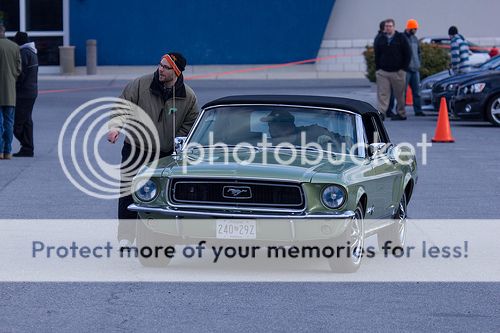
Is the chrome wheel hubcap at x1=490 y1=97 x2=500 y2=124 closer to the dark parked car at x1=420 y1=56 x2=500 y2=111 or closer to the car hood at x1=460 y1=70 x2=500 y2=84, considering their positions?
the car hood at x1=460 y1=70 x2=500 y2=84

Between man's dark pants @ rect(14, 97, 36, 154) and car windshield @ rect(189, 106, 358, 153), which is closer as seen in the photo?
car windshield @ rect(189, 106, 358, 153)

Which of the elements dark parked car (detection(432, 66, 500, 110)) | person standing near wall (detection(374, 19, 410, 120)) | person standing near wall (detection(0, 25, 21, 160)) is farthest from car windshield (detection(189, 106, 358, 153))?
dark parked car (detection(432, 66, 500, 110))

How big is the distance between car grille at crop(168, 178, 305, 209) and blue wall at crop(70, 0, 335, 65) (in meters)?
36.7

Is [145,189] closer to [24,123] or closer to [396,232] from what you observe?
[396,232]

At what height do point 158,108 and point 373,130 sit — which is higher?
point 158,108

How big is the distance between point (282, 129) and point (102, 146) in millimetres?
11346

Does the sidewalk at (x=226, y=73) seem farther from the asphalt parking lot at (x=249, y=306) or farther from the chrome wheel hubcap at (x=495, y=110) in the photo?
the asphalt parking lot at (x=249, y=306)

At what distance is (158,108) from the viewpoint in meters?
11.0

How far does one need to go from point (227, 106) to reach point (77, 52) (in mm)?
36048

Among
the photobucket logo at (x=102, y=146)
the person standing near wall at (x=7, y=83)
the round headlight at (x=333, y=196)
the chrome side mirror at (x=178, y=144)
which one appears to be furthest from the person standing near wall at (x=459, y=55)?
the round headlight at (x=333, y=196)

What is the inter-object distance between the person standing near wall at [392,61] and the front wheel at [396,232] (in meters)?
14.5

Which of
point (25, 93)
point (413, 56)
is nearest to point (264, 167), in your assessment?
point (25, 93)

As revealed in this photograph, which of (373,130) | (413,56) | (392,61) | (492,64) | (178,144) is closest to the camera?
(178,144)

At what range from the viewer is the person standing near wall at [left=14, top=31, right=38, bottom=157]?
62.8 ft
